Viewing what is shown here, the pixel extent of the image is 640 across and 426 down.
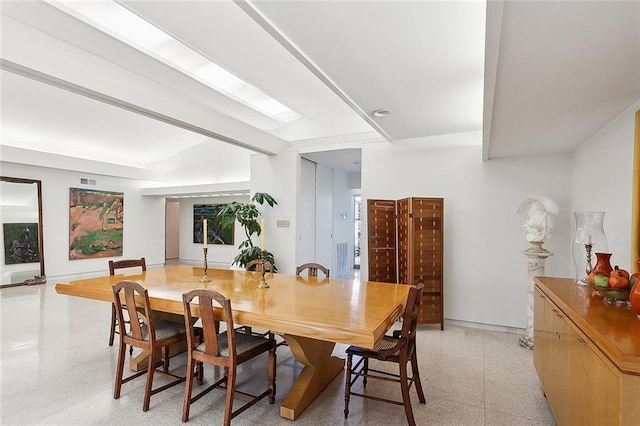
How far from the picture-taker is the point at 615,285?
1.77m

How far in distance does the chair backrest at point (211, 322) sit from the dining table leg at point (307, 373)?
0.40 m

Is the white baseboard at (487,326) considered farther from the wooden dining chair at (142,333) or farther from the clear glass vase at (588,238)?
the wooden dining chair at (142,333)

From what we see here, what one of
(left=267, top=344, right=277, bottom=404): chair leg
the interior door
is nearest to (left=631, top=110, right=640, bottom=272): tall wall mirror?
(left=267, top=344, right=277, bottom=404): chair leg

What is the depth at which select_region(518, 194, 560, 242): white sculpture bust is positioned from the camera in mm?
3707

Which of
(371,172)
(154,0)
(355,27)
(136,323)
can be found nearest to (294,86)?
(371,172)

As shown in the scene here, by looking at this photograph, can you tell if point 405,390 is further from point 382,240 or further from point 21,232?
→ point 21,232

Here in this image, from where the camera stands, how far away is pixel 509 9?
1.41 m

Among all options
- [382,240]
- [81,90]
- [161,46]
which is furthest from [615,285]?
[161,46]

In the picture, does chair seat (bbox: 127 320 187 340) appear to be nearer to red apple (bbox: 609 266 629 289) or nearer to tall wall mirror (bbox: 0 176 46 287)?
red apple (bbox: 609 266 629 289)

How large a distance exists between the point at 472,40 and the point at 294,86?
2791 millimetres

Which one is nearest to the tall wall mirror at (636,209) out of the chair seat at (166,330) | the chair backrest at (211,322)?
the chair backrest at (211,322)

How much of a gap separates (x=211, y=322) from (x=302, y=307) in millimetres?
600

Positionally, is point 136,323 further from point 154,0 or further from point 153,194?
point 153,194

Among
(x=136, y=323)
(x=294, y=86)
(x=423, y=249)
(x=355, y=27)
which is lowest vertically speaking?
(x=136, y=323)
